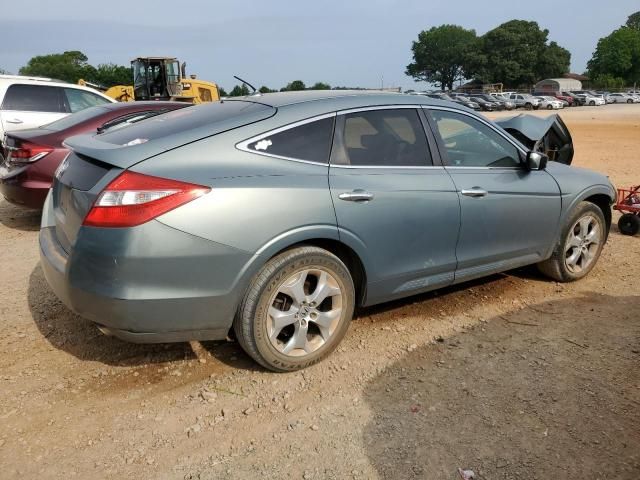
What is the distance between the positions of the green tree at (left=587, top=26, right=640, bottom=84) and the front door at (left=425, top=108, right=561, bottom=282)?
371 feet

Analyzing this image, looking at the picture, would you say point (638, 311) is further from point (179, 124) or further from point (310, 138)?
point (179, 124)

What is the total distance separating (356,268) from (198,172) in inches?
47.7

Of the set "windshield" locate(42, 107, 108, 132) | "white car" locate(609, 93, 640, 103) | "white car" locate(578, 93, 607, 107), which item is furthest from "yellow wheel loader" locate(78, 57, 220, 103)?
"white car" locate(609, 93, 640, 103)

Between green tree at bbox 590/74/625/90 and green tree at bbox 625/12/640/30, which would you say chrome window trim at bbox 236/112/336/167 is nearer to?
green tree at bbox 590/74/625/90

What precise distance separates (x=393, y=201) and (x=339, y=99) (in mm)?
760

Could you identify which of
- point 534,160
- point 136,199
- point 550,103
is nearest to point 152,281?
point 136,199

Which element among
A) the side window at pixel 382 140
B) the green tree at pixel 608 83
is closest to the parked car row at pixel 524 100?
the green tree at pixel 608 83

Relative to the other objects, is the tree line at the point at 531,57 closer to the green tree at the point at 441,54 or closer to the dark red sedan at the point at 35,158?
the green tree at the point at 441,54

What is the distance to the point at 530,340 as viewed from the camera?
12.3ft

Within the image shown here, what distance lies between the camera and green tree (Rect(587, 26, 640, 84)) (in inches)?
3900

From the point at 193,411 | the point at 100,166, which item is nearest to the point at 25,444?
the point at 193,411

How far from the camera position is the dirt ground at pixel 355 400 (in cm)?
254

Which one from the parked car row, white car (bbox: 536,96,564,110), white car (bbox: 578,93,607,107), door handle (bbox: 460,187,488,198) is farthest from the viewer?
white car (bbox: 578,93,607,107)

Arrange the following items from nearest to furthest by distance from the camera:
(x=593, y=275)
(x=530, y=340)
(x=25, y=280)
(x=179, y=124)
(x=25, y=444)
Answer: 1. (x=25, y=444)
2. (x=179, y=124)
3. (x=530, y=340)
4. (x=25, y=280)
5. (x=593, y=275)
